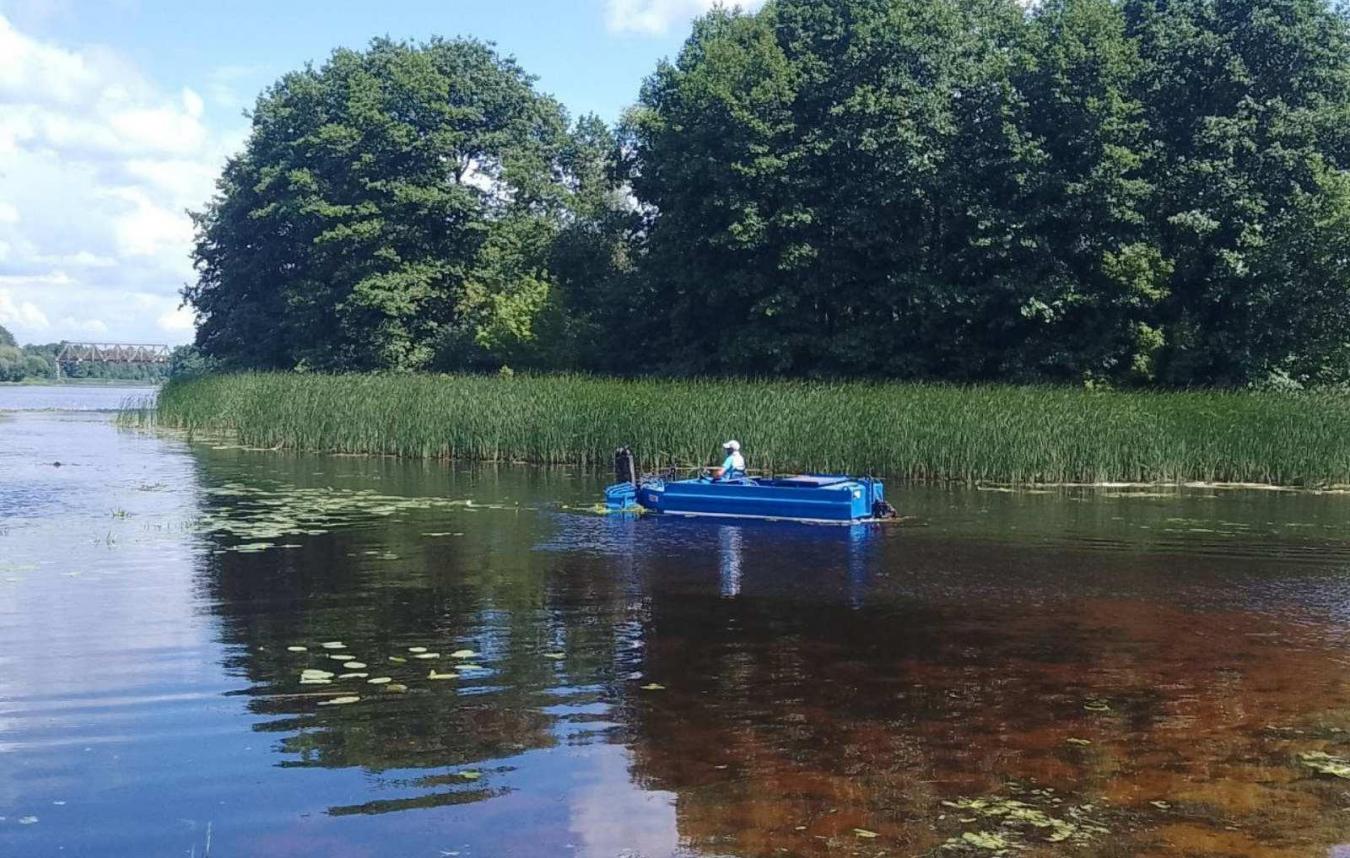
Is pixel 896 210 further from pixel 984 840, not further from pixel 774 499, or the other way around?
pixel 984 840

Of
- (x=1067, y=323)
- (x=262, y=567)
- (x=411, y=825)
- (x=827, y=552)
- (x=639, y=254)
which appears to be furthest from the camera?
(x=639, y=254)

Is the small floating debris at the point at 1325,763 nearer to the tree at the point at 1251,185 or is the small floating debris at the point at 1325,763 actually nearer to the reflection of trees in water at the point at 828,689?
the reflection of trees in water at the point at 828,689

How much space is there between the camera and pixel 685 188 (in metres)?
43.9

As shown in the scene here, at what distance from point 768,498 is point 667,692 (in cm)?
1130

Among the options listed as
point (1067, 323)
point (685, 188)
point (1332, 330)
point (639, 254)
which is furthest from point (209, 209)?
point (1332, 330)

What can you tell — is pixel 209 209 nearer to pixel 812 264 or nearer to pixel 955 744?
pixel 812 264

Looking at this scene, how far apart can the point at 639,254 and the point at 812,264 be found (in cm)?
1079

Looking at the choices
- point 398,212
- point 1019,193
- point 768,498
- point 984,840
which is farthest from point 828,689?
point 398,212

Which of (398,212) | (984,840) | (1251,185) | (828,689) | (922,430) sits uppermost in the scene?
(398,212)

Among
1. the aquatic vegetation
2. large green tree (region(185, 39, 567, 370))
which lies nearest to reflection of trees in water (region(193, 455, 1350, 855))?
the aquatic vegetation

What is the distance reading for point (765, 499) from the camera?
20812 mm

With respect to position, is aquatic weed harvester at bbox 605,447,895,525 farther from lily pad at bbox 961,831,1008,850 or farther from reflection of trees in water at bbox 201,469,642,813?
lily pad at bbox 961,831,1008,850

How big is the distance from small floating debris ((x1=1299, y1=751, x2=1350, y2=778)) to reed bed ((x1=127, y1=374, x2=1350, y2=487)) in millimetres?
18760

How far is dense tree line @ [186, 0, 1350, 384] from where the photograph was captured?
3562 cm
